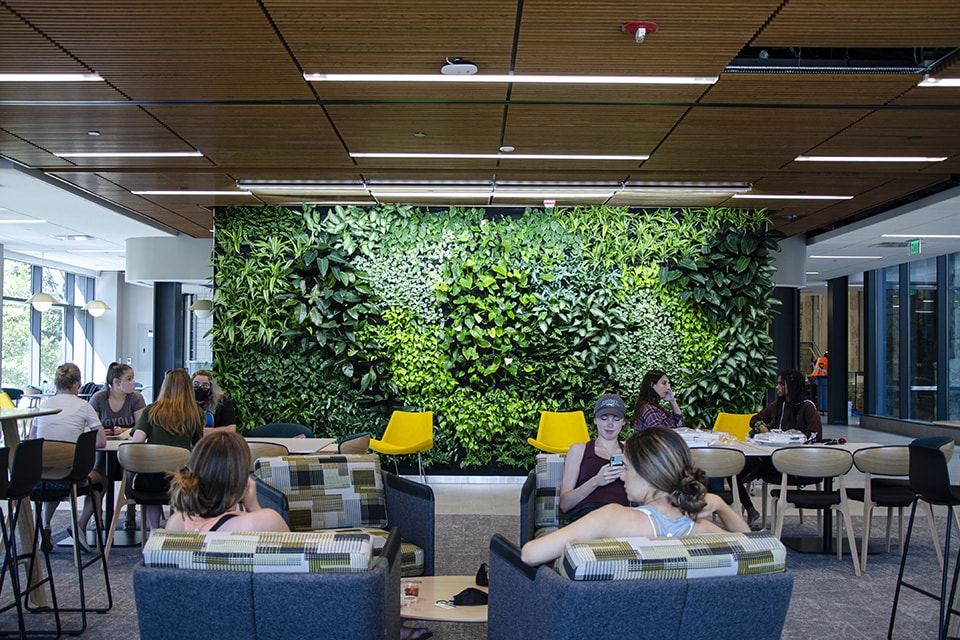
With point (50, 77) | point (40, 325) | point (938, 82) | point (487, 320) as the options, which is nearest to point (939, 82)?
point (938, 82)

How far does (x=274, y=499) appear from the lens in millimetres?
4391

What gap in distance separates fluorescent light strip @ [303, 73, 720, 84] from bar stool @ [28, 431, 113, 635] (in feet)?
9.01

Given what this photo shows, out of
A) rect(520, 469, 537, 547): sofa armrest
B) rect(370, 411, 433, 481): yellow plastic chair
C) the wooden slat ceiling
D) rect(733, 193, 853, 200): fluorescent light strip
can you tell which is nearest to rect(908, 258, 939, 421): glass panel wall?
the wooden slat ceiling

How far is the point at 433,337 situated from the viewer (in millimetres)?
9258

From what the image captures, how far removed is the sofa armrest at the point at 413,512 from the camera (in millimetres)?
4480

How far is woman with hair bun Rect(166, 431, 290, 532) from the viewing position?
3.00m

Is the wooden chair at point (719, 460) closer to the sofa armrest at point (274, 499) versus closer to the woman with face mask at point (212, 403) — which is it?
the sofa armrest at point (274, 499)

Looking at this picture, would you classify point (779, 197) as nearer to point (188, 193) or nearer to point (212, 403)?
point (212, 403)

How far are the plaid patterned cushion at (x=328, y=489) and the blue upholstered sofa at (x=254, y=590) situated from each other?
2.04m

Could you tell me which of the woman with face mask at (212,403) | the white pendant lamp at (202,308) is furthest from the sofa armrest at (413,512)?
the white pendant lamp at (202,308)

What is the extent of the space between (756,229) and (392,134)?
4.79 meters

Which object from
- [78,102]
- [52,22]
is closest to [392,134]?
[78,102]

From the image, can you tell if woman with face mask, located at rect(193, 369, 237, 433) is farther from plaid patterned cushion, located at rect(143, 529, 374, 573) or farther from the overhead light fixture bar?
plaid patterned cushion, located at rect(143, 529, 374, 573)

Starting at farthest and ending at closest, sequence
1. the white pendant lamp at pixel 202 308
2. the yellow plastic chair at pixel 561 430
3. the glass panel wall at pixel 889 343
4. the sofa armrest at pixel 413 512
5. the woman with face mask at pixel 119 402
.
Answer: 1. the glass panel wall at pixel 889 343
2. the white pendant lamp at pixel 202 308
3. the yellow plastic chair at pixel 561 430
4. the woman with face mask at pixel 119 402
5. the sofa armrest at pixel 413 512
